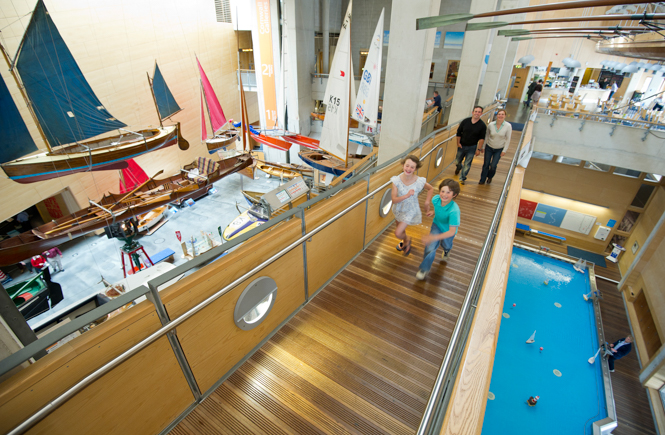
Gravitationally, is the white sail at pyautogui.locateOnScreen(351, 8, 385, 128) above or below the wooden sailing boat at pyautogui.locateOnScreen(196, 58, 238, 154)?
above

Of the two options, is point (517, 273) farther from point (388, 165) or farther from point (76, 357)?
point (76, 357)

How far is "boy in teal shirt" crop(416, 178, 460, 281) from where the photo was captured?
3023mm

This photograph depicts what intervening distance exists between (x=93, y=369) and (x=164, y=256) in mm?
9770

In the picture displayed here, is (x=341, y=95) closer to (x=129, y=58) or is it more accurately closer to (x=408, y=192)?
(x=408, y=192)

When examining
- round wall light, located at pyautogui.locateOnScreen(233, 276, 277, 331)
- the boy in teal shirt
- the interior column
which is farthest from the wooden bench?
the boy in teal shirt

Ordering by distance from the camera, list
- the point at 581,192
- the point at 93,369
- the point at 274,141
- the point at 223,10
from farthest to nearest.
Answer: the point at 274,141, the point at 581,192, the point at 223,10, the point at 93,369

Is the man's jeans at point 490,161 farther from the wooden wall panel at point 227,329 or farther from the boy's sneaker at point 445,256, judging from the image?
the wooden wall panel at point 227,329

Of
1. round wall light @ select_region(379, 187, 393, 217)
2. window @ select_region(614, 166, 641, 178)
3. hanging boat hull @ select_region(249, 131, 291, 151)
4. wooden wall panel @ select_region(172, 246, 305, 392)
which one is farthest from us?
hanging boat hull @ select_region(249, 131, 291, 151)

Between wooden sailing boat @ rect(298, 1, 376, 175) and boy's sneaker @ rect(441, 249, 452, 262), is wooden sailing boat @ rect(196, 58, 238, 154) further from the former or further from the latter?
boy's sneaker @ rect(441, 249, 452, 262)

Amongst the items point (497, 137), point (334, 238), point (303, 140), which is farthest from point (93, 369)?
point (303, 140)

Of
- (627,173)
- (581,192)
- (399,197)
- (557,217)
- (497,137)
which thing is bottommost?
(557,217)

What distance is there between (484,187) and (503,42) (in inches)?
336

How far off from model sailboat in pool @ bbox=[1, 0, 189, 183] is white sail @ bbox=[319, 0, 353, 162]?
5.16 metres

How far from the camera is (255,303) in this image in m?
2.44
